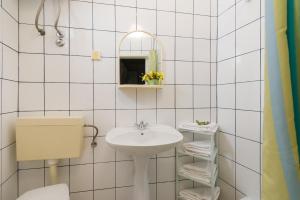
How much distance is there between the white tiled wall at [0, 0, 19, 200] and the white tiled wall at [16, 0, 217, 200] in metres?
0.06

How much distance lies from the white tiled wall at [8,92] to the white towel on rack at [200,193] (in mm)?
1274

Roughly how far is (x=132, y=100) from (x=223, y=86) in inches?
31.9

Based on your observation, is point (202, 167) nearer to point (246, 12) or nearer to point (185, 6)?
point (246, 12)

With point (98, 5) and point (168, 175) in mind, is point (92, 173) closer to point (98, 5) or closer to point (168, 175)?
point (168, 175)

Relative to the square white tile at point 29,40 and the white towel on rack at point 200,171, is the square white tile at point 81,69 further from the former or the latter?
the white towel on rack at point 200,171

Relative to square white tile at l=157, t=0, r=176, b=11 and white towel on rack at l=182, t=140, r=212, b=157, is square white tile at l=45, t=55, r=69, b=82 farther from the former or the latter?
white towel on rack at l=182, t=140, r=212, b=157

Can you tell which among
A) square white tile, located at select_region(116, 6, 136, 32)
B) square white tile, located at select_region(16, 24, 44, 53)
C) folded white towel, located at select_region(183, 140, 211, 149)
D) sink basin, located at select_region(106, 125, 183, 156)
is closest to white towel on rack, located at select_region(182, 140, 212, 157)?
folded white towel, located at select_region(183, 140, 211, 149)

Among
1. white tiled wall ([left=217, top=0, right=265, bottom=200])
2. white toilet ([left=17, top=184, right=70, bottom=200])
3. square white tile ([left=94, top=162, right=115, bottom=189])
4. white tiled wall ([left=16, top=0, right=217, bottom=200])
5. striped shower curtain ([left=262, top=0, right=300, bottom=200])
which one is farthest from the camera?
square white tile ([left=94, top=162, right=115, bottom=189])

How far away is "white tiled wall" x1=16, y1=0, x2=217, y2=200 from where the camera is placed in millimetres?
1435

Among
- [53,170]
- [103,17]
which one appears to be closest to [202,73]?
[103,17]

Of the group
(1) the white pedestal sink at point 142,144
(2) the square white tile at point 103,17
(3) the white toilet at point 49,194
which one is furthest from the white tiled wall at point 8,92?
(1) the white pedestal sink at point 142,144

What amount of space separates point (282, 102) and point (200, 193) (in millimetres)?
1195

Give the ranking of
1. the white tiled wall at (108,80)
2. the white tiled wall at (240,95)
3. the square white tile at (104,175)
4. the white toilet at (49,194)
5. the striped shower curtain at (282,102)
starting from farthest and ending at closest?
the square white tile at (104,175), the white tiled wall at (108,80), the white tiled wall at (240,95), the white toilet at (49,194), the striped shower curtain at (282,102)

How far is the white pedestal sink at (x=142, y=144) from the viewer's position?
114 cm
